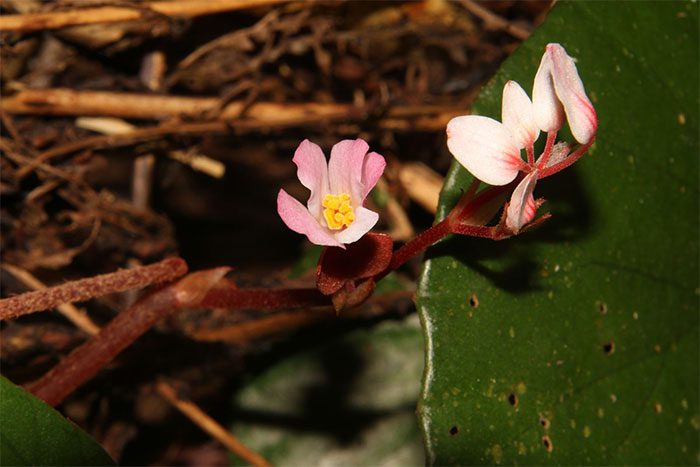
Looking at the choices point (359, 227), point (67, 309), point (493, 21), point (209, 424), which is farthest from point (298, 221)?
point (493, 21)

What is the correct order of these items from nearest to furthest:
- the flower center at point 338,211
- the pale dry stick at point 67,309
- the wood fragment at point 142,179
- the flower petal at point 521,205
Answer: the flower petal at point 521,205, the flower center at point 338,211, the pale dry stick at point 67,309, the wood fragment at point 142,179

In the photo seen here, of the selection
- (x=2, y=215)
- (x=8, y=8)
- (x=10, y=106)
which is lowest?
(x=2, y=215)

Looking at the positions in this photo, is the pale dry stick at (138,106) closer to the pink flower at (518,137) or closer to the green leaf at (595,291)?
the green leaf at (595,291)

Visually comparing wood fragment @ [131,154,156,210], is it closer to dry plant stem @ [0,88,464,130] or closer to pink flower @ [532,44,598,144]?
dry plant stem @ [0,88,464,130]

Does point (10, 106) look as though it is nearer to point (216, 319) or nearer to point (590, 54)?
point (216, 319)

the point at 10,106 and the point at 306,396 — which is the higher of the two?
the point at 10,106

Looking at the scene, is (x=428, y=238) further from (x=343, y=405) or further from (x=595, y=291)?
(x=343, y=405)

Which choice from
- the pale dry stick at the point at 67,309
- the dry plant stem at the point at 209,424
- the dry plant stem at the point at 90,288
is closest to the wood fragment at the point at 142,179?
the pale dry stick at the point at 67,309

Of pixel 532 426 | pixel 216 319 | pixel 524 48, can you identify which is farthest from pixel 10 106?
pixel 532 426
